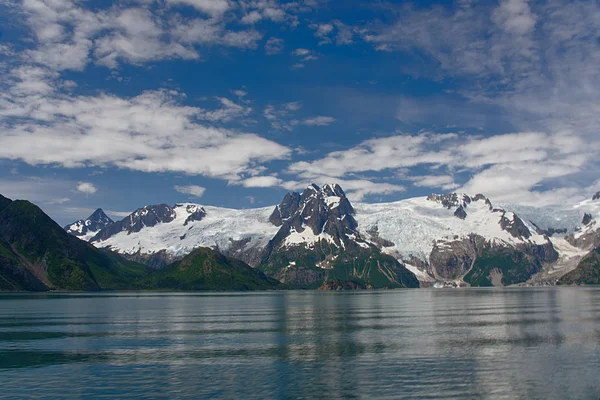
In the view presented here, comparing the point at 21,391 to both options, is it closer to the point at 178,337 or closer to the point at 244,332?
the point at 178,337

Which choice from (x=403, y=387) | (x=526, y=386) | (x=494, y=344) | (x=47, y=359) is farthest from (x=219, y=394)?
(x=494, y=344)

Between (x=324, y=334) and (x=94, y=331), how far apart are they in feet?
179

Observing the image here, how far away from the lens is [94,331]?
12544 centimetres

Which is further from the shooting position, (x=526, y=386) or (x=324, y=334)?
(x=324, y=334)

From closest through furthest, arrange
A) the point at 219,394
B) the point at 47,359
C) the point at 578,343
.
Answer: the point at 219,394
the point at 47,359
the point at 578,343

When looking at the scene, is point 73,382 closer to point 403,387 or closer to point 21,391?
point 21,391

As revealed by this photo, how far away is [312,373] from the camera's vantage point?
2709 inches

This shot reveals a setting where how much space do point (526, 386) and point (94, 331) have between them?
3899 inches

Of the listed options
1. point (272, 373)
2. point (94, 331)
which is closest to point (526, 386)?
point (272, 373)

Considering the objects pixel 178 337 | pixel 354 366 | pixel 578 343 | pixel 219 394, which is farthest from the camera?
pixel 178 337

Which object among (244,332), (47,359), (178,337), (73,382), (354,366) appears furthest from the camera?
(244,332)

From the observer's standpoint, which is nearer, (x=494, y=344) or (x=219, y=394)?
(x=219, y=394)

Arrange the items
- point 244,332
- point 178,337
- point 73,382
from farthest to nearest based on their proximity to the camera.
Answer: point 244,332
point 178,337
point 73,382

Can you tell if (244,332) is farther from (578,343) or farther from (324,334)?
(578,343)
